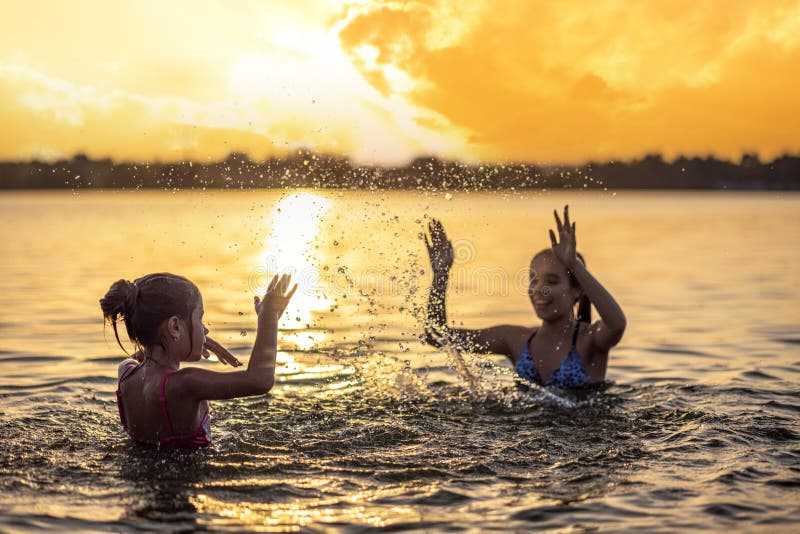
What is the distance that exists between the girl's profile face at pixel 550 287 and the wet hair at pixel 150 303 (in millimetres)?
3576

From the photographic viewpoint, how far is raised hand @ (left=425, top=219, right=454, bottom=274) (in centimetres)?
834

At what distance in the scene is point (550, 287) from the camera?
8383 mm

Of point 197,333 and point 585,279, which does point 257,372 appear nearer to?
point 197,333

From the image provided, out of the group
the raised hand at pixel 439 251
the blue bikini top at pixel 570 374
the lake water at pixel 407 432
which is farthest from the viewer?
the blue bikini top at pixel 570 374

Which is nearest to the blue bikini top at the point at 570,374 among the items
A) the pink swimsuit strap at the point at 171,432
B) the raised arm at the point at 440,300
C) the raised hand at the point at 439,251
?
the raised arm at the point at 440,300

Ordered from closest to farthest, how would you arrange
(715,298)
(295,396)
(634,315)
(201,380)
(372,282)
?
(201,380) → (295,396) → (634,315) → (715,298) → (372,282)

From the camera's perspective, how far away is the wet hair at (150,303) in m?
5.70

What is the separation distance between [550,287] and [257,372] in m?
3.63

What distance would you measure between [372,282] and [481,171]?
547 inches

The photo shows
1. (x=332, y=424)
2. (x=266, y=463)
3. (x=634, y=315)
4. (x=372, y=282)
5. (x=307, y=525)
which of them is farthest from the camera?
(x=372, y=282)

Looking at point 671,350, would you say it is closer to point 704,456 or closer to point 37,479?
point 704,456

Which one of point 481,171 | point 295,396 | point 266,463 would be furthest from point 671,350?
point 266,463

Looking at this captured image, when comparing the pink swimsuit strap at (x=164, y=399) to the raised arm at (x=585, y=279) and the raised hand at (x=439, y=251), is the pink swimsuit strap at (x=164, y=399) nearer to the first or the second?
the raised hand at (x=439, y=251)

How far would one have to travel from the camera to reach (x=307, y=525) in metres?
5.23
